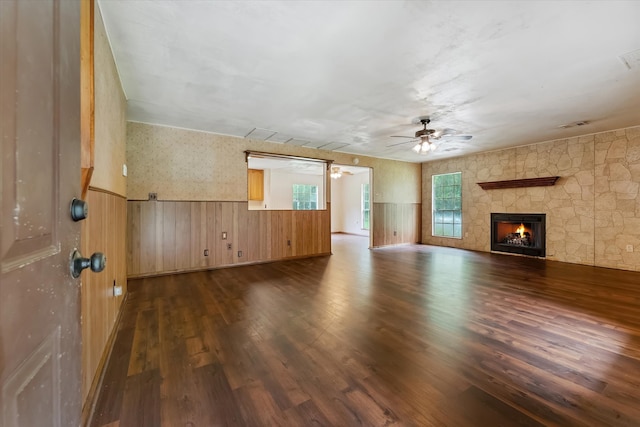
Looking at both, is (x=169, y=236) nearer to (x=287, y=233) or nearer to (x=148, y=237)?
(x=148, y=237)

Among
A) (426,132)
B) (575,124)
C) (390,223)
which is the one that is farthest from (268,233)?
(575,124)

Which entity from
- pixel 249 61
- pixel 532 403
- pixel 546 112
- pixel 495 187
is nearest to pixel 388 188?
pixel 495 187

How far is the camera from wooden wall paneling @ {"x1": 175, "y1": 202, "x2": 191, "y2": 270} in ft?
15.5

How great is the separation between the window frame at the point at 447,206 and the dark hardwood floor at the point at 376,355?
3859mm

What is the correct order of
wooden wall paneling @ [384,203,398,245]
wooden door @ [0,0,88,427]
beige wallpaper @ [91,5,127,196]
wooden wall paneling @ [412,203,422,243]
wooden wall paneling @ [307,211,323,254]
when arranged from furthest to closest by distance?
wooden wall paneling @ [412,203,422,243]
wooden wall paneling @ [384,203,398,245]
wooden wall paneling @ [307,211,323,254]
beige wallpaper @ [91,5,127,196]
wooden door @ [0,0,88,427]

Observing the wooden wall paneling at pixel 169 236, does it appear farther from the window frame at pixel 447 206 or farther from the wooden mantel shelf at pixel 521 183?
the wooden mantel shelf at pixel 521 183

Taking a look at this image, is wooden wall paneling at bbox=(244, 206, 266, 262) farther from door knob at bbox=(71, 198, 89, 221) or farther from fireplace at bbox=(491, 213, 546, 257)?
fireplace at bbox=(491, 213, 546, 257)

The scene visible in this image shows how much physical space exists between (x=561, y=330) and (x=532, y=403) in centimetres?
130

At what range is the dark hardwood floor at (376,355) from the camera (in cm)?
152

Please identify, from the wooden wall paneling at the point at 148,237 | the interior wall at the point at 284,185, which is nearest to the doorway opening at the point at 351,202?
the interior wall at the point at 284,185

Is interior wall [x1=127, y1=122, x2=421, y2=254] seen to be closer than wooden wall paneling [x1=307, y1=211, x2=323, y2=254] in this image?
Yes

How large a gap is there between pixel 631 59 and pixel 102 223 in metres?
4.96

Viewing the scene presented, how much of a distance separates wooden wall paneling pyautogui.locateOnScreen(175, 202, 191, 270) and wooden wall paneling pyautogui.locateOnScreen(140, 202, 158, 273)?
36 centimetres

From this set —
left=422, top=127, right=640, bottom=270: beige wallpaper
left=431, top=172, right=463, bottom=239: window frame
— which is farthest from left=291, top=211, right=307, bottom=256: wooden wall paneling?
left=422, top=127, right=640, bottom=270: beige wallpaper
